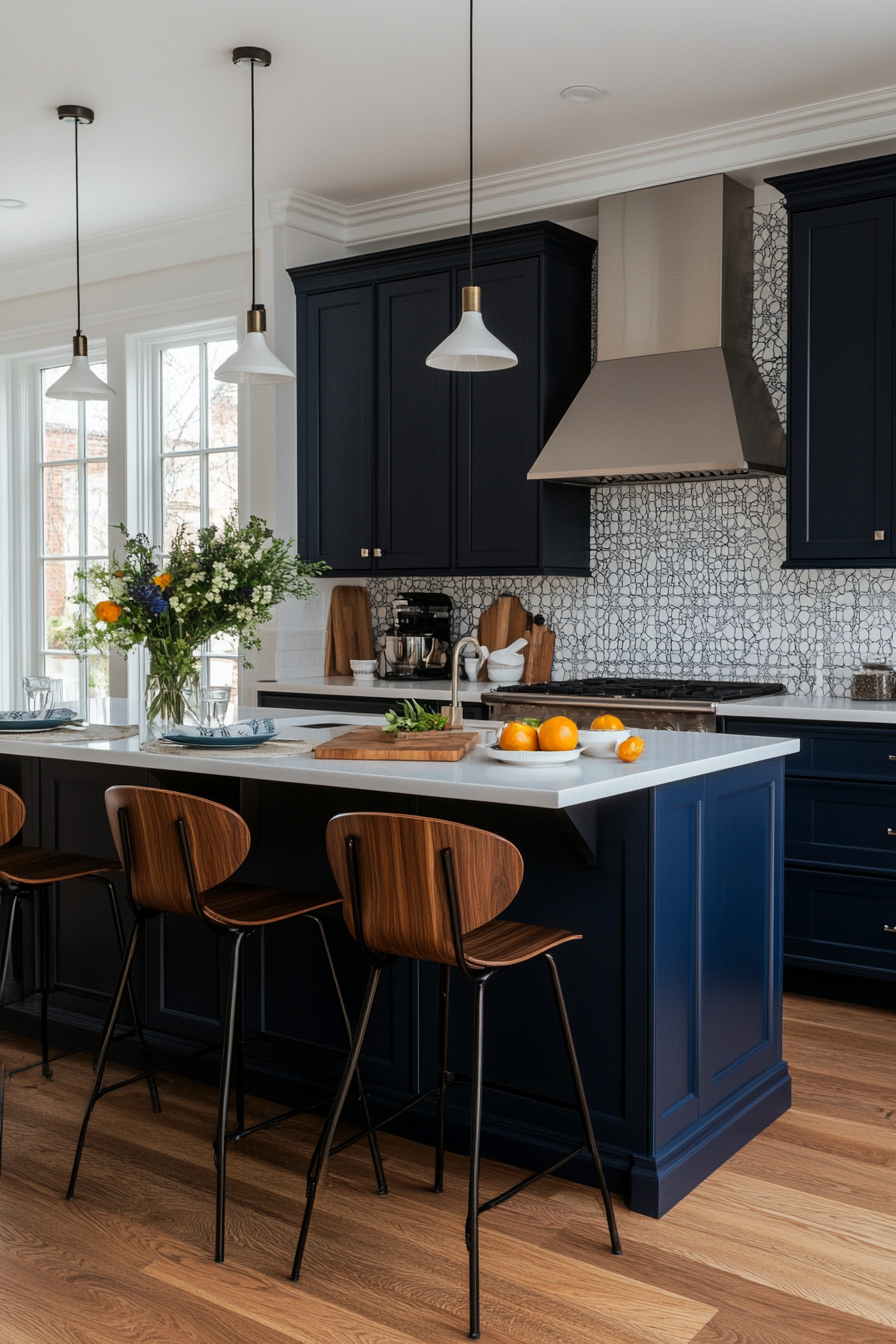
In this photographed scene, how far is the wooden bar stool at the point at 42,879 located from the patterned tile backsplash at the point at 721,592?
243cm

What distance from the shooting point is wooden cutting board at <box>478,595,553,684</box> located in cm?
511

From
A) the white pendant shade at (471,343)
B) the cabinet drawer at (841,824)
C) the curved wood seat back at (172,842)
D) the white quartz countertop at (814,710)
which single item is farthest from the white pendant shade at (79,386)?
the cabinet drawer at (841,824)

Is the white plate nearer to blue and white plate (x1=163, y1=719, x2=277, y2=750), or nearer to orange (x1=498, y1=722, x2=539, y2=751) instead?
orange (x1=498, y1=722, x2=539, y2=751)

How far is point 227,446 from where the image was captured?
5727 mm

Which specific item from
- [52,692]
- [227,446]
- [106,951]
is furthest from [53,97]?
[106,951]

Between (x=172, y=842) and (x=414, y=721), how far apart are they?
63 cm

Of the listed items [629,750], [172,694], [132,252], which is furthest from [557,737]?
[132,252]

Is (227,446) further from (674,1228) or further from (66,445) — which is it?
(674,1228)

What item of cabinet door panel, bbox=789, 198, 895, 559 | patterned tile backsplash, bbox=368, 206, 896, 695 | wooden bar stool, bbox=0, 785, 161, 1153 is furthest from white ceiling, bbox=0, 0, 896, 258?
wooden bar stool, bbox=0, 785, 161, 1153

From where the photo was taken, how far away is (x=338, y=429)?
529cm

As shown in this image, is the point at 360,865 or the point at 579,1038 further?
the point at 579,1038

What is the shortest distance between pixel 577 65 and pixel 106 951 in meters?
3.04

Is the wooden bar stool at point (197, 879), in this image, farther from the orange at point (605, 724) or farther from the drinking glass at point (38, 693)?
the drinking glass at point (38, 693)

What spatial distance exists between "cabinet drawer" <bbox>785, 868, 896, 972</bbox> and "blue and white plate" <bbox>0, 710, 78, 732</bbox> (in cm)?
226
